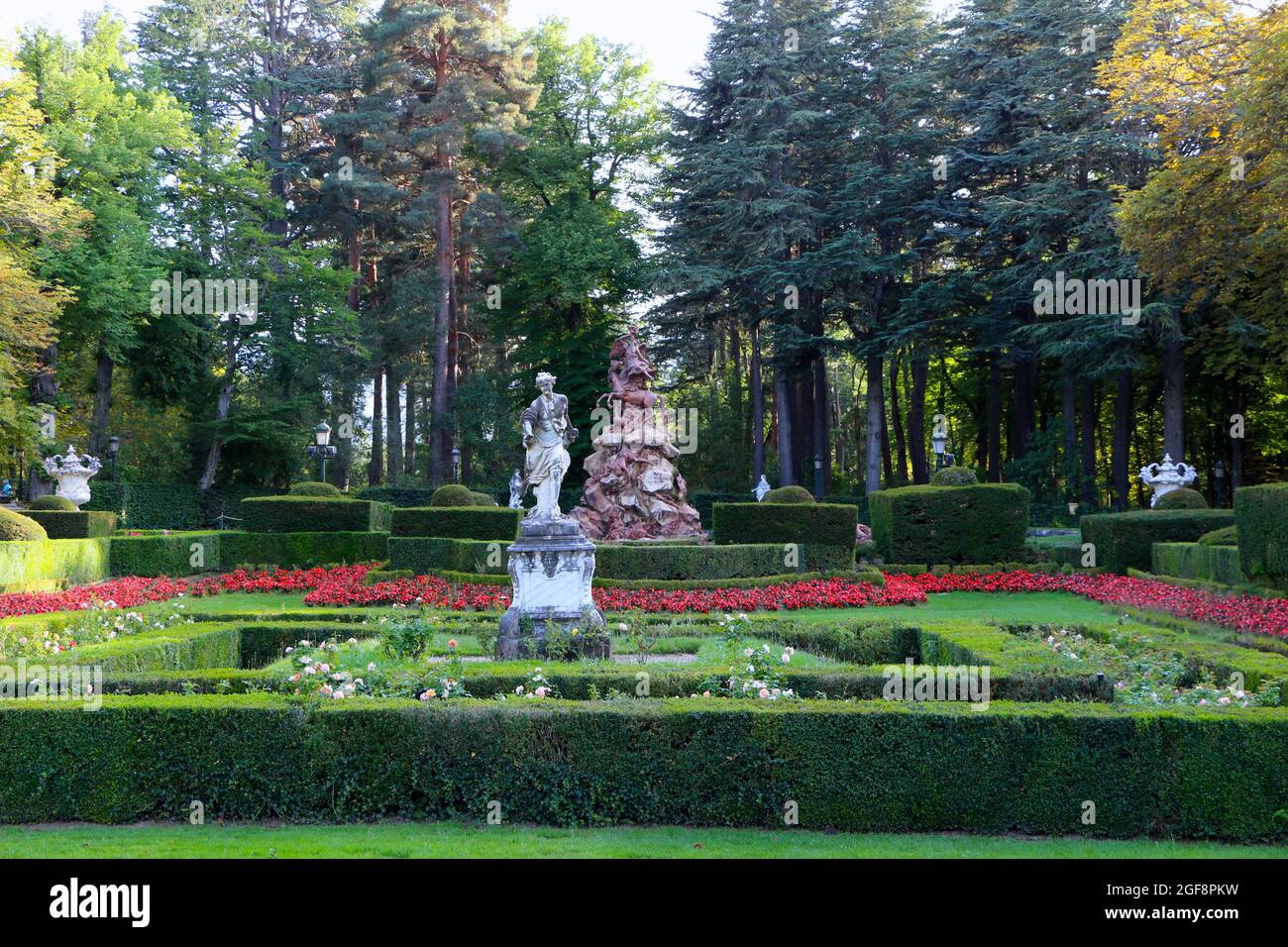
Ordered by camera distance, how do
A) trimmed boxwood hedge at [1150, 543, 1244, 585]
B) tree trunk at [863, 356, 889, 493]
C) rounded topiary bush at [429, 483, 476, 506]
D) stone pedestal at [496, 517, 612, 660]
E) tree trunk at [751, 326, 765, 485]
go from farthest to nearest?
tree trunk at [751, 326, 765, 485], tree trunk at [863, 356, 889, 493], rounded topiary bush at [429, 483, 476, 506], trimmed boxwood hedge at [1150, 543, 1244, 585], stone pedestal at [496, 517, 612, 660]

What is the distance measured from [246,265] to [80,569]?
17538 millimetres

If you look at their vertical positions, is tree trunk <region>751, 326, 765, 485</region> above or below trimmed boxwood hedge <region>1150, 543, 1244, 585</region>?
above

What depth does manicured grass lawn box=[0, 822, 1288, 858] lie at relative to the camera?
564cm

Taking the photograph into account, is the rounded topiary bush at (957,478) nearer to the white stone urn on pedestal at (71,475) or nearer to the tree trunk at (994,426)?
the tree trunk at (994,426)

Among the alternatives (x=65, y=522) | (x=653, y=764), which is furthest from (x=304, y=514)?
(x=653, y=764)

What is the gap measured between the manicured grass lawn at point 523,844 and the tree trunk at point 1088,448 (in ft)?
90.4

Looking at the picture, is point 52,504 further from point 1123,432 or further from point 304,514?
point 1123,432

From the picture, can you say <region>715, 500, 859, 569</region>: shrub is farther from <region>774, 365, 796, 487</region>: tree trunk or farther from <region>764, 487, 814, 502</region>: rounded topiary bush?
<region>774, 365, 796, 487</region>: tree trunk

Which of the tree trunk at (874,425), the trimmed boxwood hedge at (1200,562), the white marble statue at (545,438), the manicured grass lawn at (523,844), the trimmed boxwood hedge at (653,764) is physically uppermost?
the tree trunk at (874,425)

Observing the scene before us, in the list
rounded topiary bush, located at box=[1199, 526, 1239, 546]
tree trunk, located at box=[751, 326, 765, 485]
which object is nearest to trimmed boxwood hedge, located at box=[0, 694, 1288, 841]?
rounded topiary bush, located at box=[1199, 526, 1239, 546]

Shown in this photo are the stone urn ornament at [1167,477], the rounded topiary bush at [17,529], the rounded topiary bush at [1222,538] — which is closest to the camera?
the rounded topiary bush at [1222,538]

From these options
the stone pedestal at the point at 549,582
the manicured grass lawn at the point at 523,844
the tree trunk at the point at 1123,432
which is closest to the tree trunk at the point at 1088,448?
the tree trunk at the point at 1123,432

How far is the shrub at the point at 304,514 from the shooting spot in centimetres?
2319

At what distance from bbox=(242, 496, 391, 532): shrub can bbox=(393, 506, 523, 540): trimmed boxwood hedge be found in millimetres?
3031
